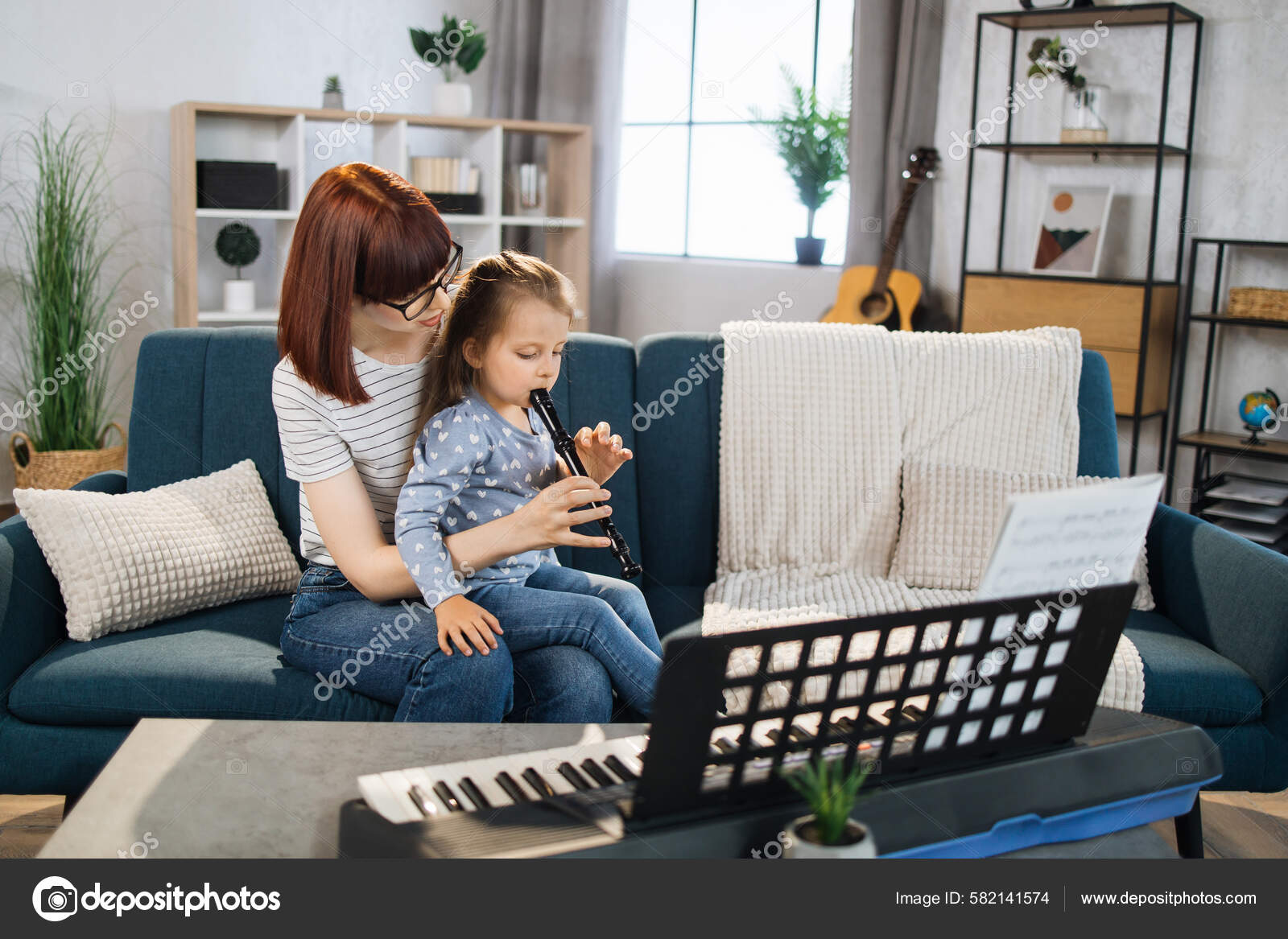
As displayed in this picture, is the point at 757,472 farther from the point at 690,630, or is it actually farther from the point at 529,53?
the point at 529,53

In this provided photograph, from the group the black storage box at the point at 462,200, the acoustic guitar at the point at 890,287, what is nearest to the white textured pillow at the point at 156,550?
the acoustic guitar at the point at 890,287

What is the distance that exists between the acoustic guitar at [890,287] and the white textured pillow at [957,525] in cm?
159

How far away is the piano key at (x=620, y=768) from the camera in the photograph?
0.96 meters

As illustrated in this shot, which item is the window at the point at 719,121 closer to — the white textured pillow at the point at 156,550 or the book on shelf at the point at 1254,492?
the book on shelf at the point at 1254,492

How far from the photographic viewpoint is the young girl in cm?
144

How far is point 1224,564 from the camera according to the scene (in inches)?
73.8

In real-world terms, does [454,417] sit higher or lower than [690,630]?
higher

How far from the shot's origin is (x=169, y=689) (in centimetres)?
161

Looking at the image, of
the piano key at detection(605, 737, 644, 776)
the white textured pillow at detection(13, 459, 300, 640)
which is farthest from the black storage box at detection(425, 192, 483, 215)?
the piano key at detection(605, 737, 644, 776)

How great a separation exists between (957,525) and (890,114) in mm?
2191

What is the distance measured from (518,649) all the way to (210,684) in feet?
1.52

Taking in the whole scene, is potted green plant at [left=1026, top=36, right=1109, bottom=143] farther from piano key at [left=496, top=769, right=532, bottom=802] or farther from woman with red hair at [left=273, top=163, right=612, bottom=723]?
piano key at [left=496, top=769, right=532, bottom=802]

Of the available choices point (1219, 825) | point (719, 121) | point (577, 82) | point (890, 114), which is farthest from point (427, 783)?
point (577, 82)
